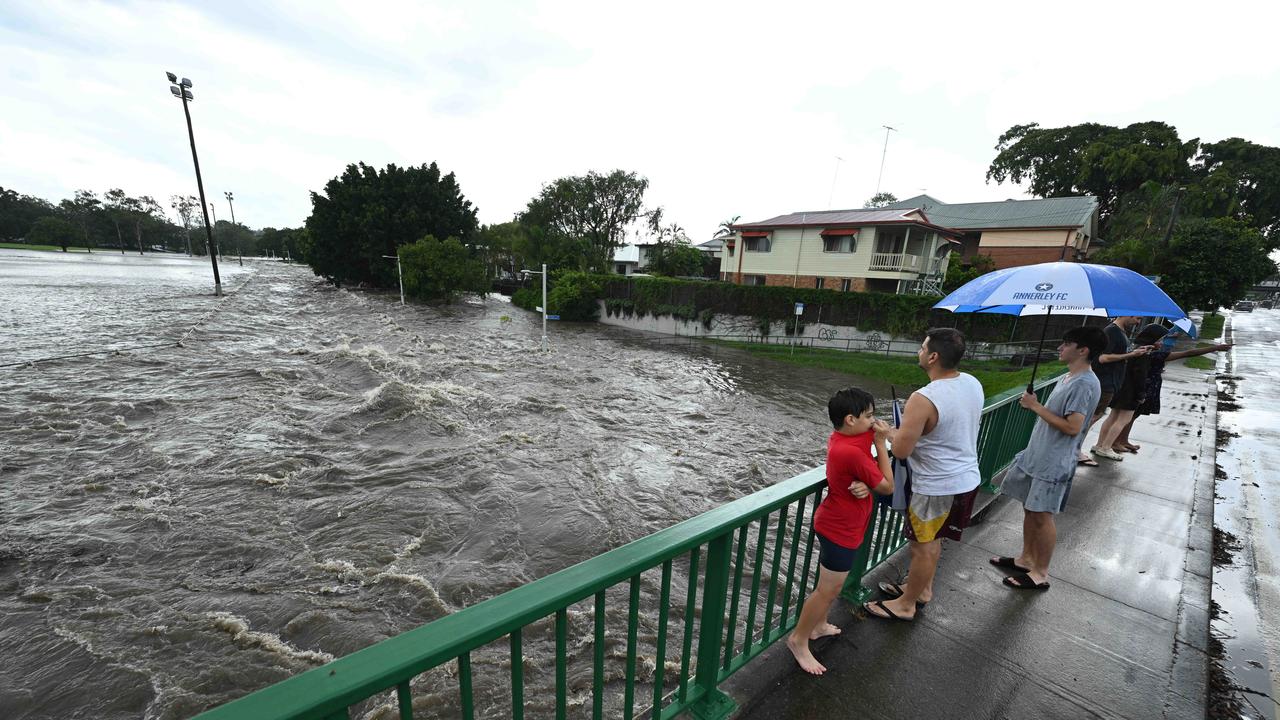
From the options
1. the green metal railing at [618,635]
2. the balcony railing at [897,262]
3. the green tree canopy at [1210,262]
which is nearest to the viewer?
the green metal railing at [618,635]

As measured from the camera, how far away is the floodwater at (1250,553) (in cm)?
262

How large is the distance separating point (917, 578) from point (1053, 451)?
1.35 meters

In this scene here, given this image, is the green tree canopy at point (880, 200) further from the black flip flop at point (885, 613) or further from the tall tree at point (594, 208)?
the black flip flop at point (885, 613)

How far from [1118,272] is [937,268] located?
27.8 m

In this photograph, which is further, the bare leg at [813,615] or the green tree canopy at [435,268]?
the green tree canopy at [435,268]

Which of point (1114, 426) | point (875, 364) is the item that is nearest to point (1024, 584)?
point (1114, 426)

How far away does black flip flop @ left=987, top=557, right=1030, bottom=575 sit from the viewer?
3.36 metres

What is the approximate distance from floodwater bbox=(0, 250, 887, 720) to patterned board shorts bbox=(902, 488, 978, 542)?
Answer: 10.1ft

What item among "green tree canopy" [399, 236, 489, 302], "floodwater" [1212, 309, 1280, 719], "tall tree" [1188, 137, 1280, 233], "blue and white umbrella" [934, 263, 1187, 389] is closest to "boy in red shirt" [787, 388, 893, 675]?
"blue and white umbrella" [934, 263, 1187, 389]

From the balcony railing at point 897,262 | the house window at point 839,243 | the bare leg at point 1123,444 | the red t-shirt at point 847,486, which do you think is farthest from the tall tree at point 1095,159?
the red t-shirt at point 847,486

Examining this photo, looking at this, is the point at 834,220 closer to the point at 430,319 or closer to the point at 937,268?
the point at 937,268

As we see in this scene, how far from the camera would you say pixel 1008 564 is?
3432 millimetres

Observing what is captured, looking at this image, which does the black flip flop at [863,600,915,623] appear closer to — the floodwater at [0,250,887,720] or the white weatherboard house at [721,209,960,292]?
the floodwater at [0,250,887,720]

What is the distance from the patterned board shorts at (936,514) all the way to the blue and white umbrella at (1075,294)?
3.42ft
